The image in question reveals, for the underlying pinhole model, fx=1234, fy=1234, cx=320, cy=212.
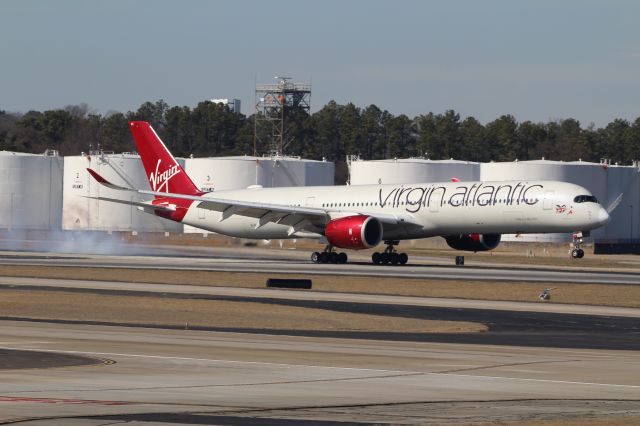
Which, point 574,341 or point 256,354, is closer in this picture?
point 256,354

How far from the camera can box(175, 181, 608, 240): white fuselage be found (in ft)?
222

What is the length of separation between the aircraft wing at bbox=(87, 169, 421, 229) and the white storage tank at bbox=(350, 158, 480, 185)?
44.6 m

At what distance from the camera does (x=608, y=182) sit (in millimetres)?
123625

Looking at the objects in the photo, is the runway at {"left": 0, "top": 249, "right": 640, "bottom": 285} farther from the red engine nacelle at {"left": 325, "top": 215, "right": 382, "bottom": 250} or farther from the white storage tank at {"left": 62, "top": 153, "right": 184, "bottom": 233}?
the white storage tank at {"left": 62, "top": 153, "right": 184, "bottom": 233}

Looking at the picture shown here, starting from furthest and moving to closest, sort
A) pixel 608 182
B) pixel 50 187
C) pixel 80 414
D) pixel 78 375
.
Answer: pixel 50 187
pixel 608 182
pixel 78 375
pixel 80 414

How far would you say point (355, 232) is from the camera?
70.8 meters

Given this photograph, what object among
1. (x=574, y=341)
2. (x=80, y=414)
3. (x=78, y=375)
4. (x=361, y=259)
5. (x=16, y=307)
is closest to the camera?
(x=80, y=414)

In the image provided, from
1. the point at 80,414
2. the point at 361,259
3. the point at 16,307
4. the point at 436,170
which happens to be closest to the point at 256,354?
the point at 80,414

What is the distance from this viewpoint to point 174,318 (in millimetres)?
38281

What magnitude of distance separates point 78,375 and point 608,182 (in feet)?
347

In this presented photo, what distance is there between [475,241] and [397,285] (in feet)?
71.3

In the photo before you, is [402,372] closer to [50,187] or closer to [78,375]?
[78,375]

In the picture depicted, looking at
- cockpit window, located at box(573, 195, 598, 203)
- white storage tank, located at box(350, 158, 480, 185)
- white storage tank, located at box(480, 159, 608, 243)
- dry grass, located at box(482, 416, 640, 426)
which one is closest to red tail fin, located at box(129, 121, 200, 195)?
cockpit window, located at box(573, 195, 598, 203)

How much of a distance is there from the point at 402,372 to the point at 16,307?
19.8 metres
